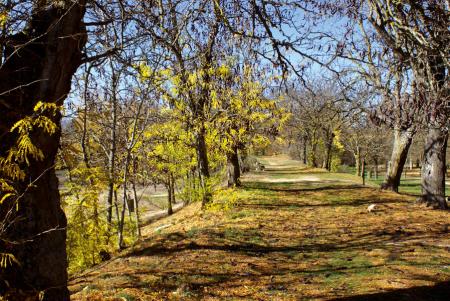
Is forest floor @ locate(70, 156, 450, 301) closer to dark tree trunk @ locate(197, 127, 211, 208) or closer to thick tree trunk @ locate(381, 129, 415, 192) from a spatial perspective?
dark tree trunk @ locate(197, 127, 211, 208)

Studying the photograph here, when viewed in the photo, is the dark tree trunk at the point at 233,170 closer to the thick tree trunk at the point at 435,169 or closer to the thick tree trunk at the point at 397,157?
the thick tree trunk at the point at 397,157

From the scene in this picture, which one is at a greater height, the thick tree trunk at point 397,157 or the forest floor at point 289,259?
the thick tree trunk at point 397,157

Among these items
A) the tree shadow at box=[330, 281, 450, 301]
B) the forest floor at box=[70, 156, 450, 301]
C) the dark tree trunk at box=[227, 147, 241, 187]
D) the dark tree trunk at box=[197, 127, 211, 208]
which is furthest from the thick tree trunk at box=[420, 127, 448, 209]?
the dark tree trunk at box=[227, 147, 241, 187]

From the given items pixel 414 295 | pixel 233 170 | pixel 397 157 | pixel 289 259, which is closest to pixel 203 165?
pixel 233 170

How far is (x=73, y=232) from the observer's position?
879cm

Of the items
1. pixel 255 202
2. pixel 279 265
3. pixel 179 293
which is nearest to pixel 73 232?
pixel 179 293

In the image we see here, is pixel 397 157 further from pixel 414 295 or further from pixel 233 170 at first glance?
pixel 414 295

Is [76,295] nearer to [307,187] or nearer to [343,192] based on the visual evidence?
[343,192]

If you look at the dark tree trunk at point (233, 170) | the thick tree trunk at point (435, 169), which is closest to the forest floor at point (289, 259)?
the thick tree trunk at point (435, 169)

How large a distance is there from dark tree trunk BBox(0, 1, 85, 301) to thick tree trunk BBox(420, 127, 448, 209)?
1074cm

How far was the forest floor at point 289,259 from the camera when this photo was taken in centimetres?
562

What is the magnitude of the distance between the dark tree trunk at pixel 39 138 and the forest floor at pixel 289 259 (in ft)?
6.44

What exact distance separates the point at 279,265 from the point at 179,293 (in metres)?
2.15

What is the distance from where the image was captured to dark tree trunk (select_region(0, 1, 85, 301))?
3570mm
